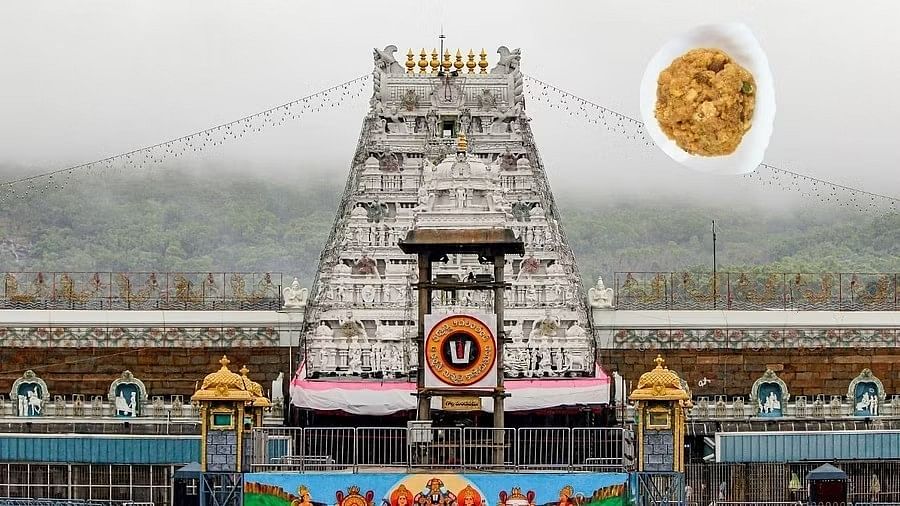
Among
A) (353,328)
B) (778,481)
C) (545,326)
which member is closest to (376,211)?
(353,328)

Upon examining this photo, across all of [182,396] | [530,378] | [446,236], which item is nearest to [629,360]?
[530,378]

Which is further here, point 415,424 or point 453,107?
point 453,107

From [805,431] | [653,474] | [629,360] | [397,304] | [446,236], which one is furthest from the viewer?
[629,360]

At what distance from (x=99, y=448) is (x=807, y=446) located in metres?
15.7

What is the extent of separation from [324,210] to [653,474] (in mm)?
96918

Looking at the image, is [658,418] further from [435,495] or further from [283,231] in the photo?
[283,231]

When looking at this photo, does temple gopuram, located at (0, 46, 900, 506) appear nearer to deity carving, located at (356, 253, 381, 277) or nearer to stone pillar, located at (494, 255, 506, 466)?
deity carving, located at (356, 253, 381, 277)

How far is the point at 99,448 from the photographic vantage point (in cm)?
4078

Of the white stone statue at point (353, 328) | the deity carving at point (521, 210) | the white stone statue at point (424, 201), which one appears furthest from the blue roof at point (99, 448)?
the deity carving at point (521, 210)

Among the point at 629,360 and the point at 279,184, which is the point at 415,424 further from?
the point at 279,184

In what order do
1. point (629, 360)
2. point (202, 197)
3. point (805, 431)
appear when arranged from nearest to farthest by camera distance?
point (805, 431) < point (629, 360) < point (202, 197)

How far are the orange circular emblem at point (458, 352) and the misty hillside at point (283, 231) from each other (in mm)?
81330

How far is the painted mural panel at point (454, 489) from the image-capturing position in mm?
26094

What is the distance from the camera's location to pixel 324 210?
12231 centimetres
